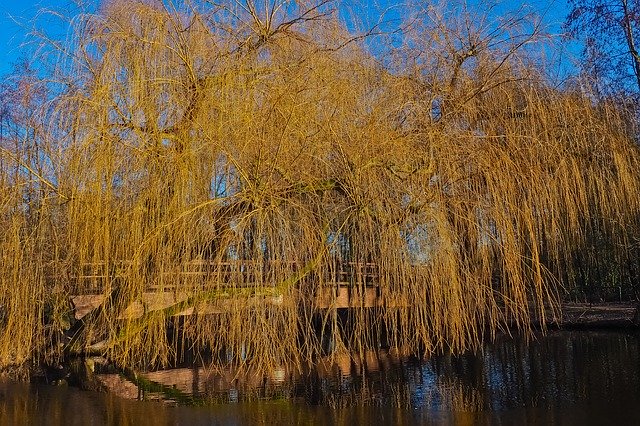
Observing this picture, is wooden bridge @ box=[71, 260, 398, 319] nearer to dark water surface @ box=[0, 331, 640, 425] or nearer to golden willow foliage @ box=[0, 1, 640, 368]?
golden willow foliage @ box=[0, 1, 640, 368]

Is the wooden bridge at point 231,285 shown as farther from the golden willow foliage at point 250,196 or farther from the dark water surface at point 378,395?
the dark water surface at point 378,395

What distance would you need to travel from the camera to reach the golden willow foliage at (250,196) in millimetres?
5707

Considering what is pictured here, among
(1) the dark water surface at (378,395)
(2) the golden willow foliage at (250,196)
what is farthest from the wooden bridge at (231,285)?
(1) the dark water surface at (378,395)

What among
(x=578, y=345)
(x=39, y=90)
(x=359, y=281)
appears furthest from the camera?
(x=578, y=345)

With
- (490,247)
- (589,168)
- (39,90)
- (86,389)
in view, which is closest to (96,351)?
(86,389)

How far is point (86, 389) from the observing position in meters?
6.23

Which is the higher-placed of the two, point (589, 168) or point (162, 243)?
point (589, 168)

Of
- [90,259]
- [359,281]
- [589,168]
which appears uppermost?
[589,168]

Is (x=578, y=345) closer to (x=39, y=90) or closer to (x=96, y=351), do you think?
(x=96, y=351)

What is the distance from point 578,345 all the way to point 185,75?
6.70 meters

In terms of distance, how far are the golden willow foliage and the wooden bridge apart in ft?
0.10

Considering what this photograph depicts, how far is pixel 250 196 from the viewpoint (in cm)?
577

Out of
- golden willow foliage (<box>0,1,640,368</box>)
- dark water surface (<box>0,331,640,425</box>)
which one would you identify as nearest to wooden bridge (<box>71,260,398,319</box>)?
golden willow foliage (<box>0,1,640,368</box>)

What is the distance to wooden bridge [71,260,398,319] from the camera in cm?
556
